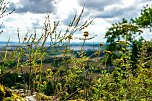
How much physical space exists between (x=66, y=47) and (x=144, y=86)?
274 cm

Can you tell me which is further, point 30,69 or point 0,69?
point 30,69

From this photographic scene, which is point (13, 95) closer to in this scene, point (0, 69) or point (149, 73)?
point (0, 69)

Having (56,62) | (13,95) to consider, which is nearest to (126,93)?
(56,62)

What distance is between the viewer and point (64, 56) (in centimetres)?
563

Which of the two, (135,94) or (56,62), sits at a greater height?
(56,62)

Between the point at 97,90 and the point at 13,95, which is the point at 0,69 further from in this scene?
the point at 97,90

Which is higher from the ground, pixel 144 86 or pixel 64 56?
pixel 64 56

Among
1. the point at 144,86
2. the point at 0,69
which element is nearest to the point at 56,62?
the point at 0,69

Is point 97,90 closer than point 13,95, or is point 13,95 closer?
point 13,95

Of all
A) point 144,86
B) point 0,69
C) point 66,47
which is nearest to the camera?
point 0,69

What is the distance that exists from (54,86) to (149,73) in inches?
100

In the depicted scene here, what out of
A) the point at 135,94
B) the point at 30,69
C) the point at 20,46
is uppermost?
the point at 20,46

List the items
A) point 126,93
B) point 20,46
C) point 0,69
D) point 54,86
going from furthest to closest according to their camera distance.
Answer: point 126,93 < point 54,86 < point 20,46 < point 0,69

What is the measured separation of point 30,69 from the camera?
552 centimetres
